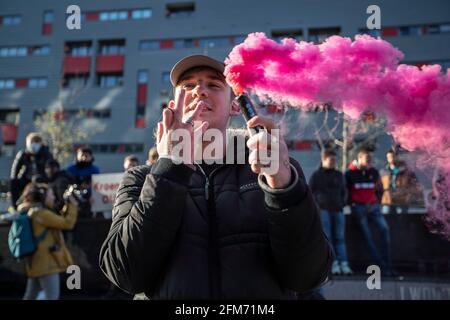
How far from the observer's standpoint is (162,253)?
1.57 meters

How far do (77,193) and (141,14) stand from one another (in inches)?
1217

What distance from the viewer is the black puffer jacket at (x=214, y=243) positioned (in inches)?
61.1

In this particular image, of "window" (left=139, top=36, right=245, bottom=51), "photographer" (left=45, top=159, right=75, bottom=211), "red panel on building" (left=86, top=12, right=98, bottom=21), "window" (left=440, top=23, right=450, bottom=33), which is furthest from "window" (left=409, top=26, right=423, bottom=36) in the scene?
"photographer" (left=45, top=159, right=75, bottom=211)

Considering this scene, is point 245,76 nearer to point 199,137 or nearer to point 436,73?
point 199,137

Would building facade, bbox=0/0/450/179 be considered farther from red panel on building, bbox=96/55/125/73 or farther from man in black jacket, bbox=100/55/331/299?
man in black jacket, bbox=100/55/331/299

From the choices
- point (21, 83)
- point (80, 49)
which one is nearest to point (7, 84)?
point (21, 83)

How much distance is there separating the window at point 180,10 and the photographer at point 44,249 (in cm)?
3107

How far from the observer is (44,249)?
5.45 m

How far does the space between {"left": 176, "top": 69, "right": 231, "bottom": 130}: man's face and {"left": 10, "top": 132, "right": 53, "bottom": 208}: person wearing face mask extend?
561 cm

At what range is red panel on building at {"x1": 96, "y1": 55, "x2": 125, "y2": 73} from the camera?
115 feet

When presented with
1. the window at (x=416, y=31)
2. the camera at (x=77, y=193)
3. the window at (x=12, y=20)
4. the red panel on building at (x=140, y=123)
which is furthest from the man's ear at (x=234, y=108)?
the window at (x=12, y=20)
